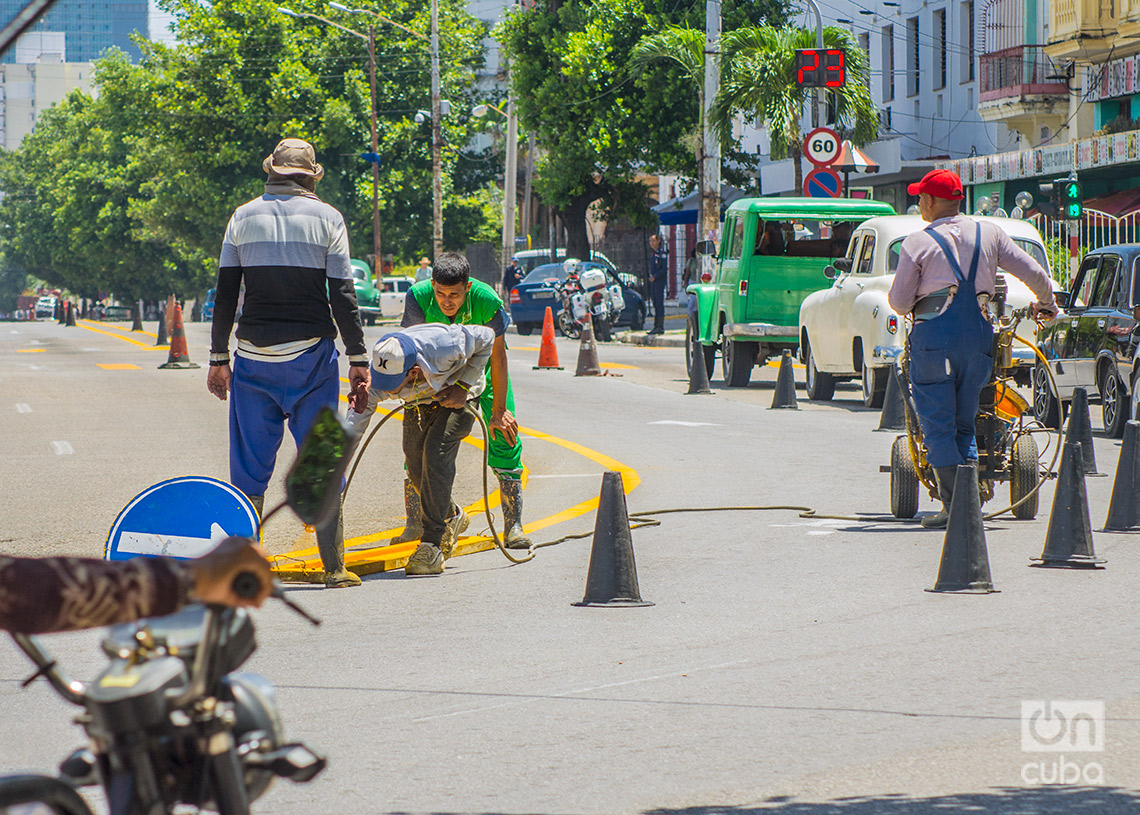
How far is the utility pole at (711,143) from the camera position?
105 feet

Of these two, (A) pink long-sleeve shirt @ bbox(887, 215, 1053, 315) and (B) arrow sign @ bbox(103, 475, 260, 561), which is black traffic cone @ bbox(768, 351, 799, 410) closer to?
(A) pink long-sleeve shirt @ bbox(887, 215, 1053, 315)

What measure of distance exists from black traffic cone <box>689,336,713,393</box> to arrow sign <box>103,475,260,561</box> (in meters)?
14.8

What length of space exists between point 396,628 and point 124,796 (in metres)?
4.39

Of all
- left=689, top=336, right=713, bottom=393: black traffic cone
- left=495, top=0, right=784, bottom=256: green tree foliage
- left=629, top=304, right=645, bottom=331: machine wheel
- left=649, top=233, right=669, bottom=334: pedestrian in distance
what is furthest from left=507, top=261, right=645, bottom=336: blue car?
left=689, top=336, right=713, bottom=393: black traffic cone

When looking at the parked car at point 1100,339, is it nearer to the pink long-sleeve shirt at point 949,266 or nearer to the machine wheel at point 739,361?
the machine wheel at point 739,361

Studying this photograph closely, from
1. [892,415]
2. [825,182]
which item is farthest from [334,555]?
[825,182]

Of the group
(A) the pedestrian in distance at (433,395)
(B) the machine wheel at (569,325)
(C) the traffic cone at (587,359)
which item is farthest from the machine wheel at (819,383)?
(B) the machine wheel at (569,325)

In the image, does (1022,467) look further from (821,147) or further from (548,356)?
(821,147)

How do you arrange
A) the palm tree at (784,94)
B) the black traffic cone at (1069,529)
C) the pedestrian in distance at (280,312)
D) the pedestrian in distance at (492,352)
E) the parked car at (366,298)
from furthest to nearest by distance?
the parked car at (366,298) → the palm tree at (784,94) → the pedestrian in distance at (492,352) → the black traffic cone at (1069,529) → the pedestrian in distance at (280,312)

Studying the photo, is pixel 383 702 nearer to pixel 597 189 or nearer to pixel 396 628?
pixel 396 628

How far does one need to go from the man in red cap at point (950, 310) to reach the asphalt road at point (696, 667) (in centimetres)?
66

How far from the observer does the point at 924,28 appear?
133ft

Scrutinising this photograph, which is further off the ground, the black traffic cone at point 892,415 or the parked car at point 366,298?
the parked car at point 366,298

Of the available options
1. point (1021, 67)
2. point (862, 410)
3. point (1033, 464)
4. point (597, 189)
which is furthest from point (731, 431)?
point (597, 189)
